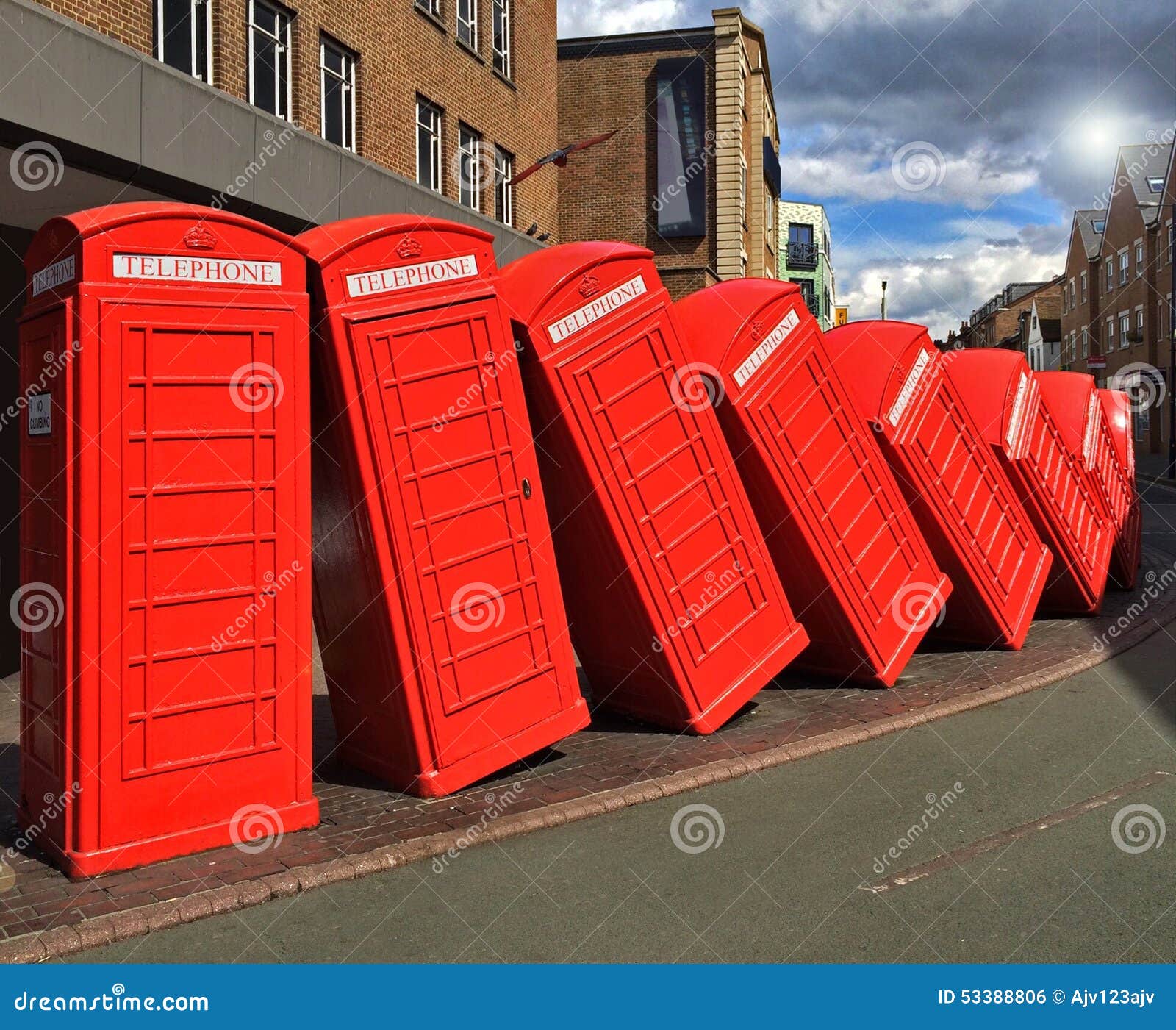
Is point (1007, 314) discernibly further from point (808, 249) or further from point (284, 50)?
point (284, 50)

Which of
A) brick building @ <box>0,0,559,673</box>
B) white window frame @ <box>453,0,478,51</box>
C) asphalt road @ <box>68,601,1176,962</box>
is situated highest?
white window frame @ <box>453,0,478,51</box>

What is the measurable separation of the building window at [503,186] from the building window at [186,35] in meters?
8.87

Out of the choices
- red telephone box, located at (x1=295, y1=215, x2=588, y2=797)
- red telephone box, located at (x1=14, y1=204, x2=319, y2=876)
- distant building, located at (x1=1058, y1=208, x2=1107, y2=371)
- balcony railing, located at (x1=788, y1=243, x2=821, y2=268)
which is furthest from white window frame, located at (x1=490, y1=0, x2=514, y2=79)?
balcony railing, located at (x1=788, y1=243, x2=821, y2=268)

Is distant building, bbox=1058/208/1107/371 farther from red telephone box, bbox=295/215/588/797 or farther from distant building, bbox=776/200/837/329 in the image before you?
red telephone box, bbox=295/215/588/797

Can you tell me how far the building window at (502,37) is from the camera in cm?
2169

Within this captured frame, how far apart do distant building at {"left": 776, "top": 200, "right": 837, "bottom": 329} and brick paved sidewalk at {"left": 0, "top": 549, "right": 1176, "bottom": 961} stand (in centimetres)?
6215

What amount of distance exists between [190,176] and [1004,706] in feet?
24.1

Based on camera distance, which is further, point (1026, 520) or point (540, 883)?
point (1026, 520)

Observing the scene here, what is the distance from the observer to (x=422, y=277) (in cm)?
600

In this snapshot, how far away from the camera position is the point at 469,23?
20.4m

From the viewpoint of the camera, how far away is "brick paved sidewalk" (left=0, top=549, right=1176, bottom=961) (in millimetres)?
4605

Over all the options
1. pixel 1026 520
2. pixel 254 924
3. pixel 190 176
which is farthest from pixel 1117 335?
pixel 254 924

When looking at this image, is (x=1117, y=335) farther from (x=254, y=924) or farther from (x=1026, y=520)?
(x=254, y=924)

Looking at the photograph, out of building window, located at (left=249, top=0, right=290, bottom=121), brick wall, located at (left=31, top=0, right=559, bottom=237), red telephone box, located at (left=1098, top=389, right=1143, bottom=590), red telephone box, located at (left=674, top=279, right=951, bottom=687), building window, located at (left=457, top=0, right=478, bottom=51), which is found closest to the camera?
red telephone box, located at (left=674, top=279, right=951, bottom=687)
